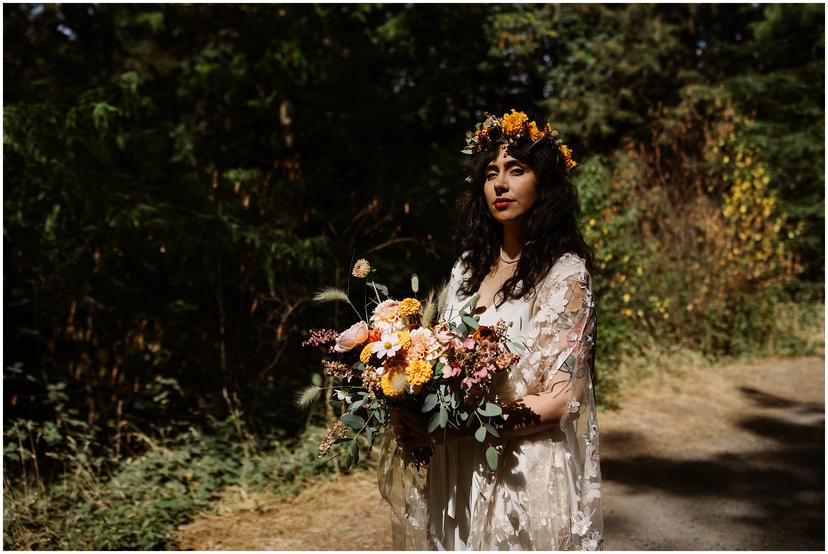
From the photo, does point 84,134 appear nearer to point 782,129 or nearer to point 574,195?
point 574,195

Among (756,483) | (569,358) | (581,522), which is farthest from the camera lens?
(756,483)

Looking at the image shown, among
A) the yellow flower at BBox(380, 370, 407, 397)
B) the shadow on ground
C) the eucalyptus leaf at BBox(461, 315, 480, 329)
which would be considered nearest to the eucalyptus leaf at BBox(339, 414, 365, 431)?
the yellow flower at BBox(380, 370, 407, 397)

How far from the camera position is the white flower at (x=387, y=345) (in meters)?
2.00

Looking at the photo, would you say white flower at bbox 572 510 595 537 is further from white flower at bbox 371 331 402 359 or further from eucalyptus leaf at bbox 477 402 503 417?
white flower at bbox 371 331 402 359

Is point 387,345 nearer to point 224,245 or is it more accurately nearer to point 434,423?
point 434,423

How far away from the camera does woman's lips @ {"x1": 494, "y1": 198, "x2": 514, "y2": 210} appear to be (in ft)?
7.62

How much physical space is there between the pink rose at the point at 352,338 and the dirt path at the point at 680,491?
2.31m

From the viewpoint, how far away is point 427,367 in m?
1.96

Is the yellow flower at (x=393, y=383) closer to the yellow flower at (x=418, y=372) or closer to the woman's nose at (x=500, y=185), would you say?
the yellow flower at (x=418, y=372)

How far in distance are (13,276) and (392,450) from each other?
416cm

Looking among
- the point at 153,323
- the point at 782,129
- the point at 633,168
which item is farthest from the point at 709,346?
the point at 153,323

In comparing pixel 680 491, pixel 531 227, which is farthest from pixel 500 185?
pixel 680 491

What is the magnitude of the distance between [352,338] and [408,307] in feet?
0.62

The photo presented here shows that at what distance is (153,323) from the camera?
19.5 feet
